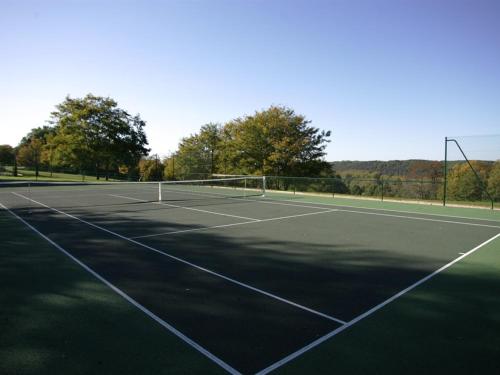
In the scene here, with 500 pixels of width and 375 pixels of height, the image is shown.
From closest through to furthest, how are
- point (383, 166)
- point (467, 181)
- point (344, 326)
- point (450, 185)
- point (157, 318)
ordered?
point (344, 326)
point (157, 318)
point (450, 185)
point (467, 181)
point (383, 166)

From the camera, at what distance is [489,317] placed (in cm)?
453

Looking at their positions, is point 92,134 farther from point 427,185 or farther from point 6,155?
point 6,155

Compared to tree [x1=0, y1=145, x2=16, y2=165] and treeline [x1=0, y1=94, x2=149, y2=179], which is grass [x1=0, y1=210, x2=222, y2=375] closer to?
treeline [x1=0, y1=94, x2=149, y2=179]

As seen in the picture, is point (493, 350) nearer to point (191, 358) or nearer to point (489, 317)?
point (489, 317)

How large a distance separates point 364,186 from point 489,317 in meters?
21.9

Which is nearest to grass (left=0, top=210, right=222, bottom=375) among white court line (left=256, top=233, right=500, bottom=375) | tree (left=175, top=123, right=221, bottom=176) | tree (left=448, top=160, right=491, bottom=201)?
white court line (left=256, top=233, right=500, bottom=375)

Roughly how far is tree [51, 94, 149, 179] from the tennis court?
3506 centimetres

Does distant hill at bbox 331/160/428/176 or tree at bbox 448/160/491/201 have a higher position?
distant hill at bbox 331/160/428/176

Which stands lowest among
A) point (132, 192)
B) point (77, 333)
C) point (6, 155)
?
point (77, 333)

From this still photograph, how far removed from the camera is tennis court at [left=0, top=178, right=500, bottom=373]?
406cm

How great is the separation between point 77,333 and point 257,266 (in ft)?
Answer: 11.7

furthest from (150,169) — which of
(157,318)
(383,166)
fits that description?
(157,318)

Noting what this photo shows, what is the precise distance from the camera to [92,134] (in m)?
46.4

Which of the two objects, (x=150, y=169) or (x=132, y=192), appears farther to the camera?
(x=150, y=169)
